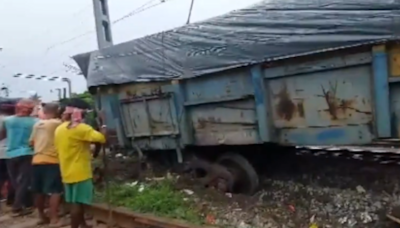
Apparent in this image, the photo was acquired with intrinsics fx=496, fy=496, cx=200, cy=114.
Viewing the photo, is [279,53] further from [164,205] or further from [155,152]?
[155,152]

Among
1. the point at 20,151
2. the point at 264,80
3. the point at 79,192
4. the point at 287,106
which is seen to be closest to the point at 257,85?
the point at 264,80

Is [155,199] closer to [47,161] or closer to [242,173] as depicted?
[242,173]

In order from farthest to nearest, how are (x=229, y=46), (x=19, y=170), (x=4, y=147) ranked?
(x=4, y=147) → (x=19, y=170) → (x=229, y=46)

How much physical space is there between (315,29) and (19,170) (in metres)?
4.67

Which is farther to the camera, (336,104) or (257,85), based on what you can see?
(257,85)

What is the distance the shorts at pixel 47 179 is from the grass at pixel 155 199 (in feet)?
2.27

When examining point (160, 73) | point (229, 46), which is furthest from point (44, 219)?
point (229, 46)

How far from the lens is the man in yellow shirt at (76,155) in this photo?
216 inches

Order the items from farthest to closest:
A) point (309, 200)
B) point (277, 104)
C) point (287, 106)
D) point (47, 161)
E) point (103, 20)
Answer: point (103, 20)
point (47, 161)
point (309, 200)
point (277, 104)
point (287, 106)

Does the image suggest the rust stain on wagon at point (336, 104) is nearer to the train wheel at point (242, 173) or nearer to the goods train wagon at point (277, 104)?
the goods train wagon at point (277, 104)

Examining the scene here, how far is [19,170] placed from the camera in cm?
718

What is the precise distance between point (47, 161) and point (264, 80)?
2922 millimetres

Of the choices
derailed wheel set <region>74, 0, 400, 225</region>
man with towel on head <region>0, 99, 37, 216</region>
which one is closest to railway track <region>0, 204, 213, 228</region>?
man with towel on head <region>0, 99, 37, 216</region>

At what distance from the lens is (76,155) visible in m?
5.59
